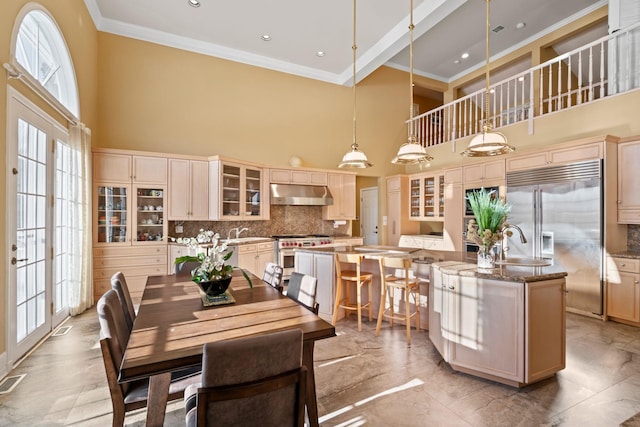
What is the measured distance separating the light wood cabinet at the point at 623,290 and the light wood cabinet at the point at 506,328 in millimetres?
2068

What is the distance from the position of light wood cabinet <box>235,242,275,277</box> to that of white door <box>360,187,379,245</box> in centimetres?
310

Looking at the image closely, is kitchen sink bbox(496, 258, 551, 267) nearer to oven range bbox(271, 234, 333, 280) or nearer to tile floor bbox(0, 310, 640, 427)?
tile floor bbox(0, 310, 640, 427)

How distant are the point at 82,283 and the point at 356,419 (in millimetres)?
4006

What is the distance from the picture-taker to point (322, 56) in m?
6.20

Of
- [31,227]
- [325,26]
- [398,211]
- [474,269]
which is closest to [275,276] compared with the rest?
[474,269]

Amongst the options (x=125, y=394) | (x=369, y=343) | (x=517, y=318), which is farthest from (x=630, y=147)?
(x=125, y=394)

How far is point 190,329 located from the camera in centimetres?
162

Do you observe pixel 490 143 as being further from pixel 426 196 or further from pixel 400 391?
pixel 426 196

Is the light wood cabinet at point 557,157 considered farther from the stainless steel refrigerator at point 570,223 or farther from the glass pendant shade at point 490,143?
the glass pendant shade at point 490,143

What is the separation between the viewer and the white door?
26.0ft

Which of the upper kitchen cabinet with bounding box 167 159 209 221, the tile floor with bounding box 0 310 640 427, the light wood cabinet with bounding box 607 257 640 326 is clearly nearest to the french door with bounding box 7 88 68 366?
the tile floor with bounding box 0 310 640 427

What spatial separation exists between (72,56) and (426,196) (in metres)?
6.49

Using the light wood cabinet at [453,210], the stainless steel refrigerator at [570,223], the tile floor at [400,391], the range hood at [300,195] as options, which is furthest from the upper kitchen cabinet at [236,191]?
the stainless steel refrigerator at [570,223]

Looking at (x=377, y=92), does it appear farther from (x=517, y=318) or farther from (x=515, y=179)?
(x=517, y=318)
